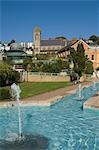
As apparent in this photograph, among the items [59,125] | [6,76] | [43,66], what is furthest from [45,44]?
[59,125]

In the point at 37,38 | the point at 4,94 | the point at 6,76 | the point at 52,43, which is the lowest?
the point at 4,94

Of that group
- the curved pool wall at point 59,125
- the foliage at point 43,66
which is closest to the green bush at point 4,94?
the curved pool wall at point 59,125

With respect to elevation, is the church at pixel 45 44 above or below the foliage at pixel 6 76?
above

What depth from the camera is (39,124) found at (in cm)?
1392

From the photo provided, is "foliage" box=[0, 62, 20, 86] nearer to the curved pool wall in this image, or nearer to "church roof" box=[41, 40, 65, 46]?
the curved pool wall

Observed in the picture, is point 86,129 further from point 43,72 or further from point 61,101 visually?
point 43,72

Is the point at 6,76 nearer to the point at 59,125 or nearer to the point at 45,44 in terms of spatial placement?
the point at 59,125

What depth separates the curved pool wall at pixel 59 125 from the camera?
10453 millimetres

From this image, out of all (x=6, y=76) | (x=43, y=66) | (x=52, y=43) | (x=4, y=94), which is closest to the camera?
(x=4, y=94)

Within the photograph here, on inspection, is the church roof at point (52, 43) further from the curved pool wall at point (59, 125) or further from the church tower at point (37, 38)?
the curved pool wall at point (59, 125)

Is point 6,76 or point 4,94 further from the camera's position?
point 6,76

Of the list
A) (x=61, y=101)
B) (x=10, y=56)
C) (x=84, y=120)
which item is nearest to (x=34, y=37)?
(x=10, y=56)

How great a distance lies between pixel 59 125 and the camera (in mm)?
13578

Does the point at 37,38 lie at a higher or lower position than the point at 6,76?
higher
